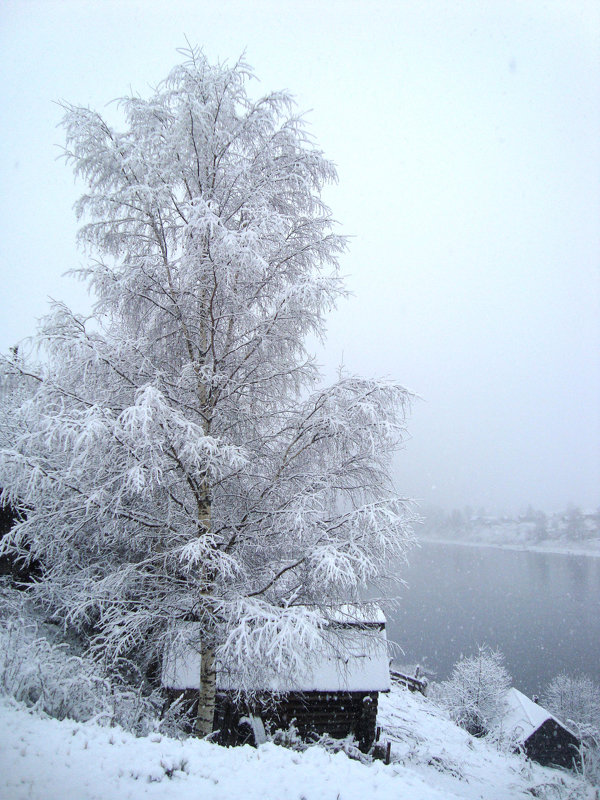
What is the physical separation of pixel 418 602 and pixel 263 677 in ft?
A: 155

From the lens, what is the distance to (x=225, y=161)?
5.86 meters

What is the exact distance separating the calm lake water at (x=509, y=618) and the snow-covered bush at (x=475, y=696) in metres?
2.97

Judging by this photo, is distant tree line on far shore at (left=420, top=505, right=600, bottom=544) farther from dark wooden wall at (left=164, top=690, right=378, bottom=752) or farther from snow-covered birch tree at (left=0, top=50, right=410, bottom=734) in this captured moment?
snow-covered birch tree at (left=0, top=50, right=410, bottom=734)

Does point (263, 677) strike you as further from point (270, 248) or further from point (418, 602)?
point (418, 602)

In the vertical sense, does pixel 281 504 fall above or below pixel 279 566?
above

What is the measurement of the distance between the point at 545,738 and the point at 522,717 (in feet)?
3.15

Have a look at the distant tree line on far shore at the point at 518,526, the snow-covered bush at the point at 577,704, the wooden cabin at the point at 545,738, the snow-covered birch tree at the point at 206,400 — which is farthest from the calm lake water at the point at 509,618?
the distant tree line on far shore at the point at 518,526

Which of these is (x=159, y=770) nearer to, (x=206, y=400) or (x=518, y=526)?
(x=206, y=400)

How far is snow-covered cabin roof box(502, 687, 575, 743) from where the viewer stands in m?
17.6

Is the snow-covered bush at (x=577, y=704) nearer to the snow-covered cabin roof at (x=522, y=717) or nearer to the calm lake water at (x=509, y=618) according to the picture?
the calm lake water at (x=509, y=618)

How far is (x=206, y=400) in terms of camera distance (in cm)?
579

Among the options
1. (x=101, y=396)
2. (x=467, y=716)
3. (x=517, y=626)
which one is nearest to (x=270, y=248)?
→ (x=101, y=396)

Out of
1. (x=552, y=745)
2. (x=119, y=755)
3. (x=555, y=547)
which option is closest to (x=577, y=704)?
(x=552, y=745)

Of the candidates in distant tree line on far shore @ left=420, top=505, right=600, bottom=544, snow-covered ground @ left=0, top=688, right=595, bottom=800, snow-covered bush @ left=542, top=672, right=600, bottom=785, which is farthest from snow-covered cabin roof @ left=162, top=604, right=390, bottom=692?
distant tree line on far shore @ left=420, top=505, right=600, bottom=544
